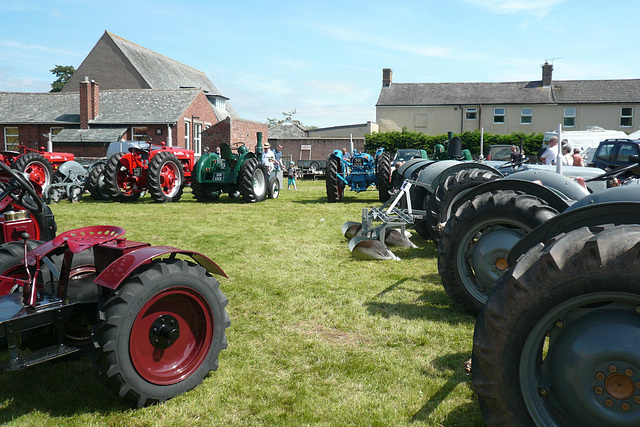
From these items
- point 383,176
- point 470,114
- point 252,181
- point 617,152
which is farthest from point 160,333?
point 470,114

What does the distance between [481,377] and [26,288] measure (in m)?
2.64

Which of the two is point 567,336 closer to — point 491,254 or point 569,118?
point 491,254

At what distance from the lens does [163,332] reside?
295cm

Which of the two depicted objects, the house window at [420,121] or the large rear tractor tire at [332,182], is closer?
the large rear tractor tire at [332,182]

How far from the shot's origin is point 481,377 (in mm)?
2121

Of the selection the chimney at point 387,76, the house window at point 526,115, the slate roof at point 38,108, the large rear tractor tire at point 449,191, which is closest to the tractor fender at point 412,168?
the large rear tractor tire at point 449,191

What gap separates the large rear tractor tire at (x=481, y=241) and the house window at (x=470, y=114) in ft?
118

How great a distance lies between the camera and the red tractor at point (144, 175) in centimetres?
1364

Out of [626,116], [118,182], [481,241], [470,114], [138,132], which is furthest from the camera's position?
[470,114]

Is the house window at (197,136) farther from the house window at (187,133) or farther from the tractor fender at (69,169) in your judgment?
the tractor fender at (69,169)

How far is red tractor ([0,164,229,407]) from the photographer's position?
2.75m

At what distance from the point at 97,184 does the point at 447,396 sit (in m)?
13.8

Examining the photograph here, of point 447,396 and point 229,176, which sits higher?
point 229,176

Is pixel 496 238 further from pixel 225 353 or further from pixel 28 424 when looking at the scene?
pixel 28 424
